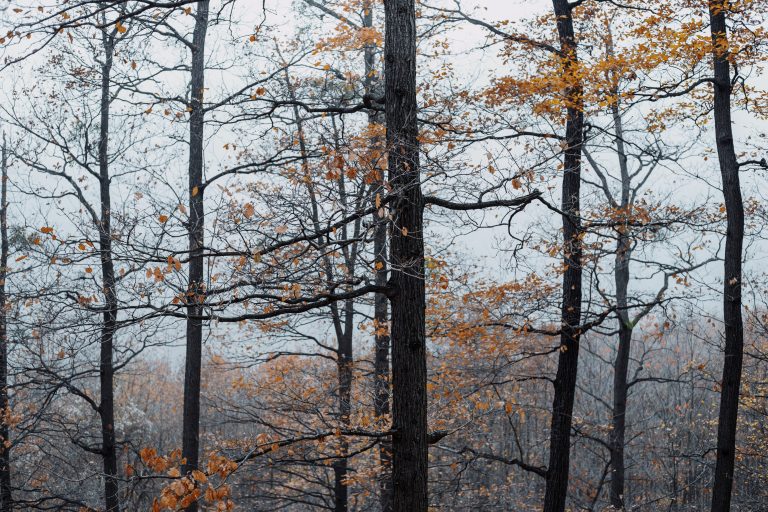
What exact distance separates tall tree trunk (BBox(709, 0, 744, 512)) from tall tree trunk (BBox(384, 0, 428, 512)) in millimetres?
5283

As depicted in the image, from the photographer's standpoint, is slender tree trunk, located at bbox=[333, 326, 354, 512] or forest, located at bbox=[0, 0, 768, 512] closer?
forest, located at bbox=[0, 0, 768, 512]

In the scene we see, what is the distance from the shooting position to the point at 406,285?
221 inches

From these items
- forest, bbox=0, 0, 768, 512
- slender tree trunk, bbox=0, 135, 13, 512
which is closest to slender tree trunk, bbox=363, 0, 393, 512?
forest, bbox=0, 0, 768, 512

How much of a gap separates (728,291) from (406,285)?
5.57m

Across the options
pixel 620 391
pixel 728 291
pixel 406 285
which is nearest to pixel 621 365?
pixel 620 391

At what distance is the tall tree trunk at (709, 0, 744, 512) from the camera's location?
29.4 ft

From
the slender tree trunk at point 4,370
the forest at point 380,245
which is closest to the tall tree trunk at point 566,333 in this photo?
the forest at point 380,245

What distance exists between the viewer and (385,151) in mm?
4945

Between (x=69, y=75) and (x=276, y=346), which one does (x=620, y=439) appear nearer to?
(x=276, y=346)

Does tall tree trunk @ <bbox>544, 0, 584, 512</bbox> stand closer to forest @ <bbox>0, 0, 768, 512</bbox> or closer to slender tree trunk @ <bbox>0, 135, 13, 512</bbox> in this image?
forest @ <bbox>0, 0, 768, 512</bbox>

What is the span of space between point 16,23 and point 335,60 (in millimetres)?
7237

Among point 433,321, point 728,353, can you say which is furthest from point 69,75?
point 728,353

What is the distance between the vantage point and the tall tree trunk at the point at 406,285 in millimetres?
5422

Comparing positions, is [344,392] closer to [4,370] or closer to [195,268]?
[195,268]
